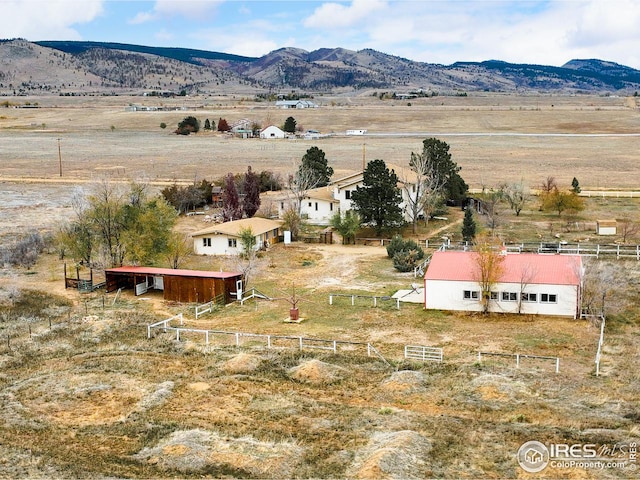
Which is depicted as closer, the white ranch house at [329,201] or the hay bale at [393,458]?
the hay bale at [393,458]

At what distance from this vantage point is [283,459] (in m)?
18.3

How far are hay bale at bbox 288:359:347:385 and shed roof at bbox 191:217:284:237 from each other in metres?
22.0

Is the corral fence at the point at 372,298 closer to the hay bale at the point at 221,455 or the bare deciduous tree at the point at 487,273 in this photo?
the bare deciduous tree at the point at 487,273

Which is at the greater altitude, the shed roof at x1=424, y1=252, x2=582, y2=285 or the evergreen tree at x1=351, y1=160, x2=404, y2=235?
the evergreen tree at x1=351, y1=160, x2=404, y2=235

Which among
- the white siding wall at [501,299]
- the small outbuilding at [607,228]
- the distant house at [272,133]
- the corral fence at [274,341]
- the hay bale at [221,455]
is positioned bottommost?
the hay bale at [221,455]

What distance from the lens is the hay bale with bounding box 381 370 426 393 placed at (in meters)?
23.3

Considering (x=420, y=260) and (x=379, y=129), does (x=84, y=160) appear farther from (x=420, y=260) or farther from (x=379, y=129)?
(x=420, y=260)

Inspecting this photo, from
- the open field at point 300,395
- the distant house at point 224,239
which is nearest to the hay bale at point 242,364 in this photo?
the open field at point 300,395

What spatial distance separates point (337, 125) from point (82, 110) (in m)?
68.9

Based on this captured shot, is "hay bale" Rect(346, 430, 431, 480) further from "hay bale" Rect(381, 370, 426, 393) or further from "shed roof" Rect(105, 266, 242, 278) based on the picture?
"shed roof" Rect(105, 266, 242, 278)

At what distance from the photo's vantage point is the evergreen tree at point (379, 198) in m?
50.9

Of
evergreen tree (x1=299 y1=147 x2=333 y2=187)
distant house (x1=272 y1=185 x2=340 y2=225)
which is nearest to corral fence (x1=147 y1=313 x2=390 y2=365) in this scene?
distant house (x1=272 y1=185 x2=340 y2=225)

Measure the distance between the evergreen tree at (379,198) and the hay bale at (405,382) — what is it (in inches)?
1063

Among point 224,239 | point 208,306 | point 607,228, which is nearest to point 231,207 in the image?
point 224,239
